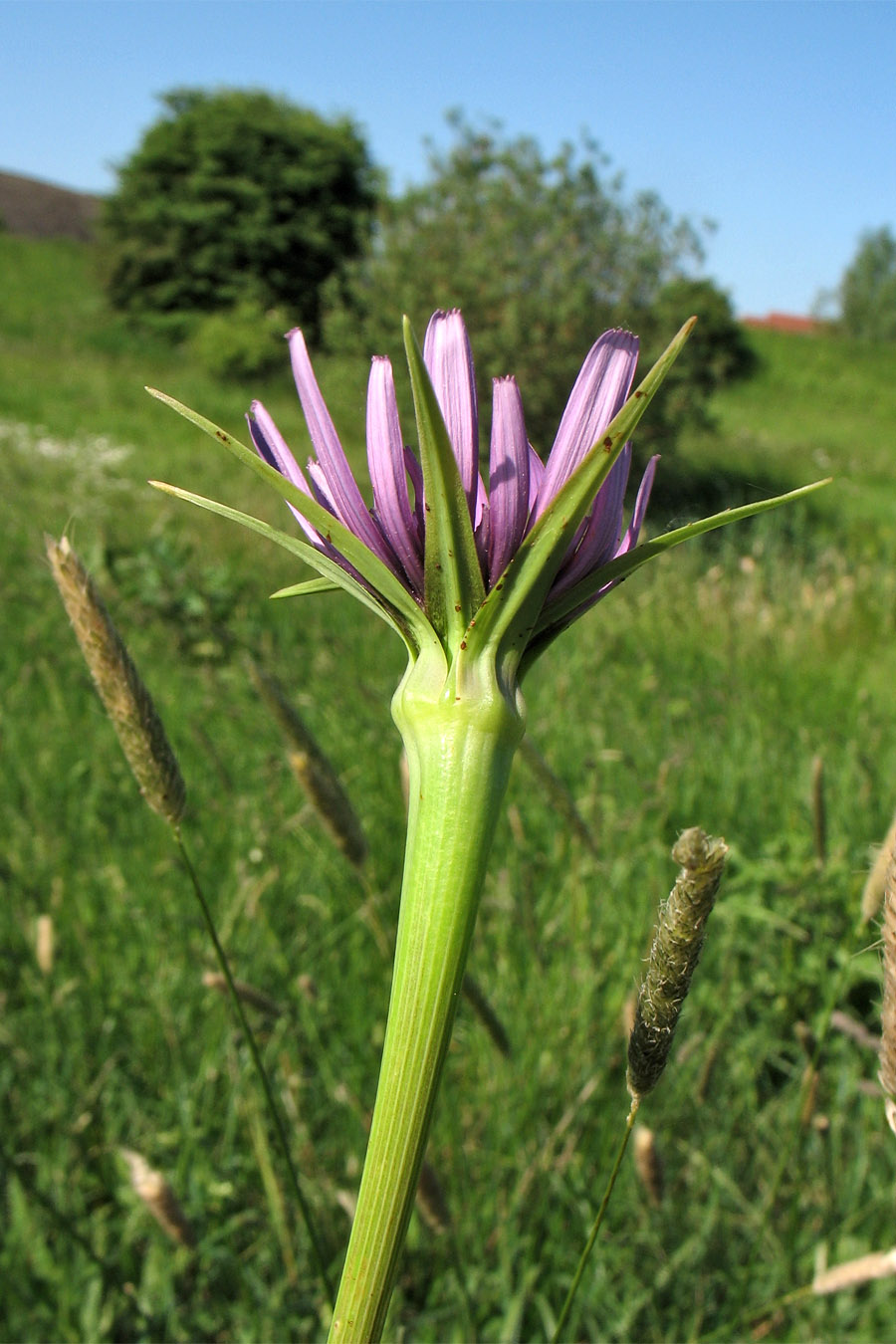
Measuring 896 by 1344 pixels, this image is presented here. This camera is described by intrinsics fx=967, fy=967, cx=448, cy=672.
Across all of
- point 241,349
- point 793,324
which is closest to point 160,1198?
point 241,349

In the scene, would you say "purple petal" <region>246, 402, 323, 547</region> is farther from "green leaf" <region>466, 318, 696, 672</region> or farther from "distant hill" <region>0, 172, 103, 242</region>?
"distant hill" <region>0, 172, 103, 242</region>

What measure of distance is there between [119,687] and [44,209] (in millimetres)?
45100

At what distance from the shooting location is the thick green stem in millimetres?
476

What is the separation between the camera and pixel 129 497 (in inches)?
254

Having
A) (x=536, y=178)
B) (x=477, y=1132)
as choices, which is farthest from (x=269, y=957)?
(x=536, y=178)

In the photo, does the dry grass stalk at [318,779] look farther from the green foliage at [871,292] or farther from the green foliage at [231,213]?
the green foliage at [871,292]

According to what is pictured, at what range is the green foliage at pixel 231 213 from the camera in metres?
22.9

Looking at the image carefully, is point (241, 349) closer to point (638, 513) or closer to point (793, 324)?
point (638, 513)

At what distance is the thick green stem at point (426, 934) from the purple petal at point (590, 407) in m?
0.13

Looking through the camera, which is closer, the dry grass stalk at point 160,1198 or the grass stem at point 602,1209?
the grass stem at point 602,1209

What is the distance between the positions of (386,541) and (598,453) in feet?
0.53

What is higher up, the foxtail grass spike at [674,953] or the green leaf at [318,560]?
the green leaf at [318,560]

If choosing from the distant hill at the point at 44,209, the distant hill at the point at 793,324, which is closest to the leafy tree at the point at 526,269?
the distant hill at the point at 44,209

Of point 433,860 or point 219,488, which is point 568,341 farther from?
point 433,860
